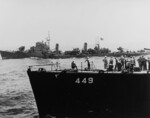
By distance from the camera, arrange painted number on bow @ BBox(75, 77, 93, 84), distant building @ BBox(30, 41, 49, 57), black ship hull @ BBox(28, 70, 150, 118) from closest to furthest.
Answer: black ship hull @ BBox(28, 70, 150, 118)
painted number on bow @ BBox(75, 77, 93, 84)
distant building @ BBox(30, 41, 49, 57)

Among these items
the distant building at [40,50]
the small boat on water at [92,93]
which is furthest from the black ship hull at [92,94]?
the distant building at [40,50]

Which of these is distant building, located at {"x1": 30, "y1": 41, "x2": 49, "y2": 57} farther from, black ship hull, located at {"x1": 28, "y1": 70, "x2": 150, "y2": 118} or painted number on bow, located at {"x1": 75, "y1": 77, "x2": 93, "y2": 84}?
painted number on bow, located at {"x1": 75, "y1": 77, "x2": 93, "y2": 84}

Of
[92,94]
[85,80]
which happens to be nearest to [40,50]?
[92,94]

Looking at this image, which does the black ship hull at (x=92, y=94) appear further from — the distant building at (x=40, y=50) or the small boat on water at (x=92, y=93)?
the distant building at (x=40, y=50)

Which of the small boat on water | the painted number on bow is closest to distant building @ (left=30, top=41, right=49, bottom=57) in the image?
the small boat on water

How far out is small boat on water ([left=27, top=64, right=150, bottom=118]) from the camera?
17953mm

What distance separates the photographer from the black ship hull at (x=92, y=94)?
1795 cm

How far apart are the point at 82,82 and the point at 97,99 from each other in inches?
53.4

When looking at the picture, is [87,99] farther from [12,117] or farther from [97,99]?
[12,117]

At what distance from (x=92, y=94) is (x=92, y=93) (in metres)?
0.07

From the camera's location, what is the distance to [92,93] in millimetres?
18609

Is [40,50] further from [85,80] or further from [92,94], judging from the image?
[85,80]

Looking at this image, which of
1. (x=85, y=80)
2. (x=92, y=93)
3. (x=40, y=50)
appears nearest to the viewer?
(x=85, y=80)

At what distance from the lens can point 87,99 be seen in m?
18.8
